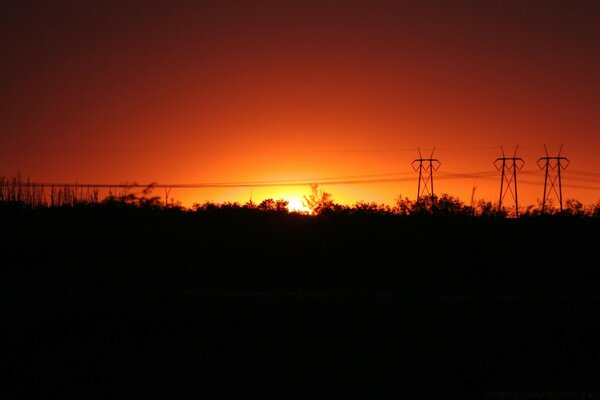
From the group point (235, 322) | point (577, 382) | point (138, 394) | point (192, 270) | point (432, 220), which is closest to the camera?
point (138, 394)

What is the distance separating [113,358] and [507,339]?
393 inches

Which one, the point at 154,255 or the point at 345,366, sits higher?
the point at 154,255

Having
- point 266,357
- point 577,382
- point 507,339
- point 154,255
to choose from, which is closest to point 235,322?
point 266,357

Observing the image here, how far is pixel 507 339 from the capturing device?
20.8 meters

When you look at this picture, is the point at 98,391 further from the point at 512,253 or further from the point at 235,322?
the point at 512,253

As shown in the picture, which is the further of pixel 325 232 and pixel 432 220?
pixel 432 220

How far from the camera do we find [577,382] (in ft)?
61.5

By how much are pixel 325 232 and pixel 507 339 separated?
18.9 metres

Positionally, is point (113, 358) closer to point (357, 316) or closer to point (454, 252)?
point (357, 316)

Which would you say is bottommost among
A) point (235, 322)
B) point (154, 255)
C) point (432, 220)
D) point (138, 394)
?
point (138, 394)

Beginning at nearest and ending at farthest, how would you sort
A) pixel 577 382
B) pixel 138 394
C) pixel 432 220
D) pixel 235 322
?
1. pixel 138 394
2. pixel 577 382
3. pixel 235 322
4. pixel 432 220

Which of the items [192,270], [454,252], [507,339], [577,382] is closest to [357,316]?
[507,339]

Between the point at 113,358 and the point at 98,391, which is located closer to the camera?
the point at 98,391

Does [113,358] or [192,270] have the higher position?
[192,270]
